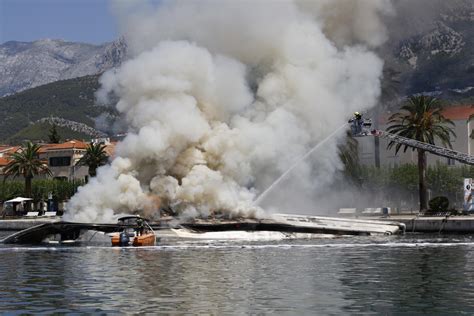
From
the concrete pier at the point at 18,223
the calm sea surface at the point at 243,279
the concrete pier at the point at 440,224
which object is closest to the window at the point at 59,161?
the concrete pier at the point at 18,223

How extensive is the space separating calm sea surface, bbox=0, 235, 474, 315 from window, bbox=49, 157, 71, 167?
11847 centimetres

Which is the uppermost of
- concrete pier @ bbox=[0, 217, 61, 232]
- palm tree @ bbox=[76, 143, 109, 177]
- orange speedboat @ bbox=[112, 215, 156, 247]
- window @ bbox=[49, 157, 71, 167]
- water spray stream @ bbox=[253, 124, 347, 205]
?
window @ bbox=[49, 157, 71, 167]

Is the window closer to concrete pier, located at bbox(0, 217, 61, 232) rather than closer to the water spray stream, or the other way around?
concrete pier, located at bbox(0, 217, 61, 232)

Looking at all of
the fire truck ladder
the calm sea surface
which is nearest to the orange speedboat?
the calm sea surface

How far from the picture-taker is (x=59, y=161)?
189 m

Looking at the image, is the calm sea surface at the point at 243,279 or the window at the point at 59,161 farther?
the window at the point at 59,161

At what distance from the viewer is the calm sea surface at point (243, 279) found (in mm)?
35969

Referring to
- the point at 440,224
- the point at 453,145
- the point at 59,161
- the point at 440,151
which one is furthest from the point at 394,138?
the point at 59,161

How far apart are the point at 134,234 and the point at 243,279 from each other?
32.1 metres

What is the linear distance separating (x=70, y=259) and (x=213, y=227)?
25353 millimetres

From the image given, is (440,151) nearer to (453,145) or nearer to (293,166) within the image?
(293,166)

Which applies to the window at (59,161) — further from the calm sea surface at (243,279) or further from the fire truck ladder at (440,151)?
the calm sea surface at (243,279)

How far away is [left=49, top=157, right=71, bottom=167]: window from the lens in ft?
616

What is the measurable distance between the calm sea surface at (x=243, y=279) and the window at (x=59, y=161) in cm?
11847
